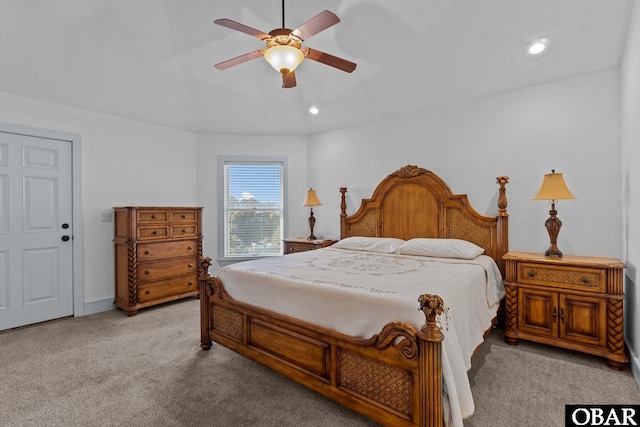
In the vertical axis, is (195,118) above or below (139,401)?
above

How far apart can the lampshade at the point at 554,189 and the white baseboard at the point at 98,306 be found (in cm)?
530

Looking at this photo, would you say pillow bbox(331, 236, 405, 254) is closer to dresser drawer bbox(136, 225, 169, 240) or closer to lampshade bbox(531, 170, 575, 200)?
lampshade bbox(531, 170, 575, 200)

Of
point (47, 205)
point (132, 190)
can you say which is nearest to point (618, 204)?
point (132, 190)

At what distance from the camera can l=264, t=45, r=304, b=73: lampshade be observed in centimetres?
231

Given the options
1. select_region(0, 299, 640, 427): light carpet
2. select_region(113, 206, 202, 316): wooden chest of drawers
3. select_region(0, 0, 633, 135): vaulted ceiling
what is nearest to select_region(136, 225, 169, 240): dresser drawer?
select_region(113, 206, 202, 316): wooden chest of drawers

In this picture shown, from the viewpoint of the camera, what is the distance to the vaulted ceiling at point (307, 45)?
294 cm

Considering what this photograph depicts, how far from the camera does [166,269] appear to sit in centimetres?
432

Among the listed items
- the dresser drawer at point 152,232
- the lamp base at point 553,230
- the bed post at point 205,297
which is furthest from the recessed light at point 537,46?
the dresser drawer at point 152,232

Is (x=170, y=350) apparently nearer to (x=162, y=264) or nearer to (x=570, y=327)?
(x=162, y=264)

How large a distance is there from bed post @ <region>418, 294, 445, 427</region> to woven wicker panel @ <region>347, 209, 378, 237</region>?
9.44ft

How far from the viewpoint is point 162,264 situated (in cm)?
427

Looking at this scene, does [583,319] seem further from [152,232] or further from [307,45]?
[152,232]

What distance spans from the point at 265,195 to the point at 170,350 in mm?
3052

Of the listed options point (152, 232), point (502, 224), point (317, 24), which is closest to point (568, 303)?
point (502, 224)
